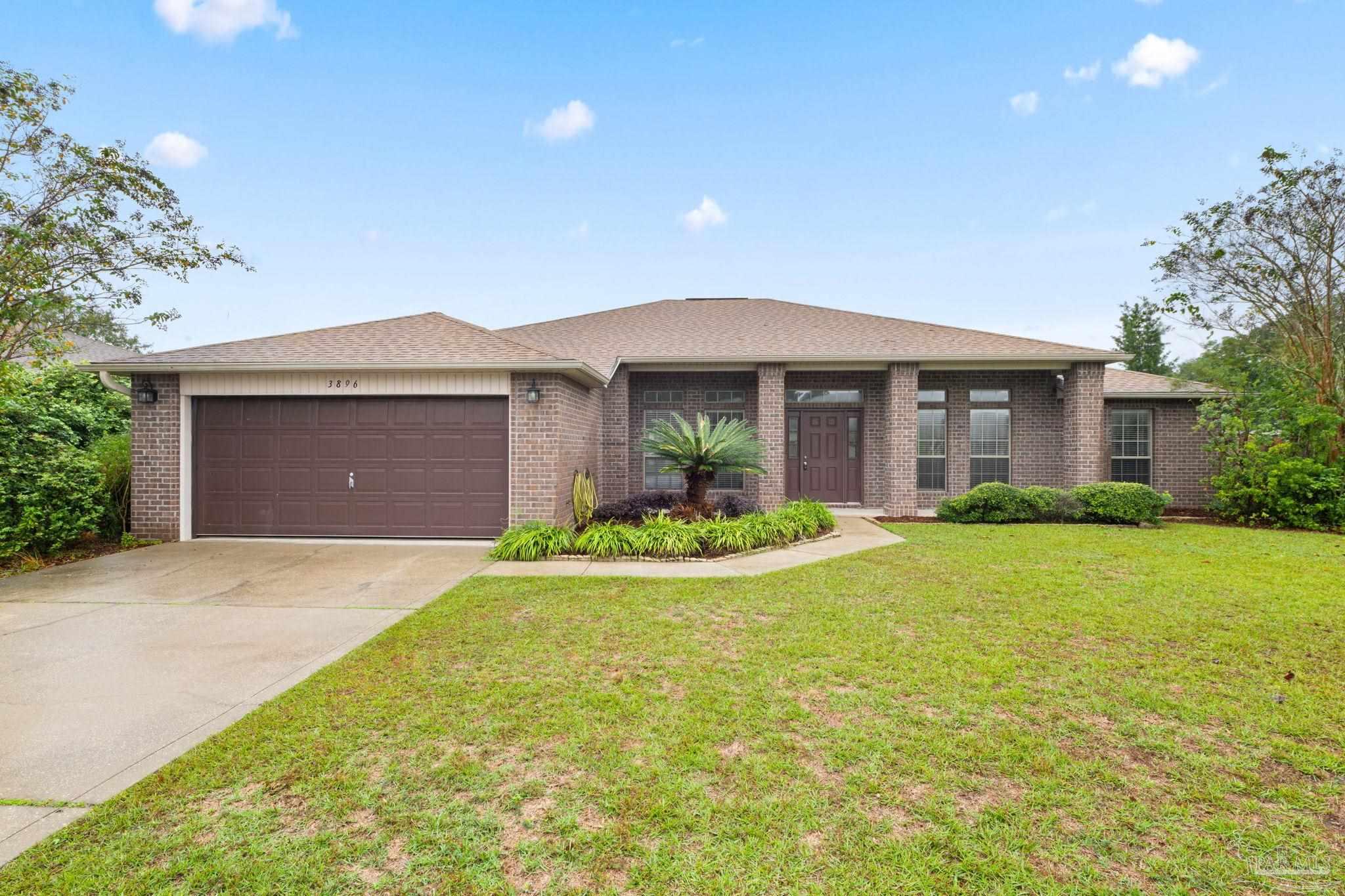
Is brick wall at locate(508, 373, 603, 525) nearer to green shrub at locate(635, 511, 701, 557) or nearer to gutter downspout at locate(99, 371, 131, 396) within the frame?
green shrub at locate(635, 511, 701, 557)

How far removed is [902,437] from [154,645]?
1124 centimetres

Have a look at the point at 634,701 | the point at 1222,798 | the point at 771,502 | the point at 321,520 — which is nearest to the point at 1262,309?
the point at 771,502

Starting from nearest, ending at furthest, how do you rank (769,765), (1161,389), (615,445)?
(769,765)
(1161,389)
(615,445)

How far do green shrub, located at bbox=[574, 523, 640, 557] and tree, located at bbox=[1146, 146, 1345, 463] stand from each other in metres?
12.3

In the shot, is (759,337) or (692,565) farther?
(759,337)

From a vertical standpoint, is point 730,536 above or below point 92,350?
below

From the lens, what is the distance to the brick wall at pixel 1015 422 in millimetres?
12070

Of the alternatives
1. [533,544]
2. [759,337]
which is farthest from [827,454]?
[533,544]

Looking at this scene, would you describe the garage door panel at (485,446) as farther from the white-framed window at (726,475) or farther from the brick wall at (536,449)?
the white-framed window at (726,475)

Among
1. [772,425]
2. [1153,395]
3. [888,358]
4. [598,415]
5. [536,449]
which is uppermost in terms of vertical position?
[888,358]

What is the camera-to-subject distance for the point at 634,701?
320 centimetres

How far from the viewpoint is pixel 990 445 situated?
40.2 ft

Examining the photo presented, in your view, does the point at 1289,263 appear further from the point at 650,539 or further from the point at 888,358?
the point at 650,539

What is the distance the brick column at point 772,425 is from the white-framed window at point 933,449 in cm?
327
